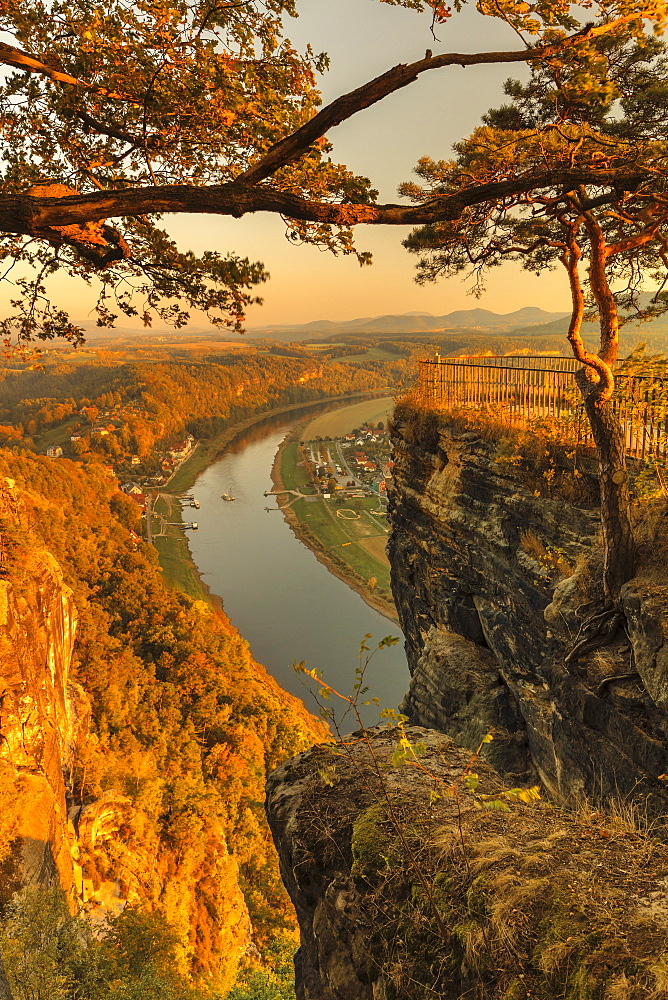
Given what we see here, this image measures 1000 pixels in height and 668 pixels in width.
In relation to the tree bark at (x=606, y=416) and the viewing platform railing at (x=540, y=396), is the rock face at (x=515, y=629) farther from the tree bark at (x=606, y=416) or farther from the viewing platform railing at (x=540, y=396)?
the viewing platform railing at (x=540, y=396)

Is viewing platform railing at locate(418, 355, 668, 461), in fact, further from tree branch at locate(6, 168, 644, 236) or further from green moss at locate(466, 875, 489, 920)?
green moss at locate(466, 875, 489, 920)

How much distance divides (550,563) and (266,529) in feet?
209

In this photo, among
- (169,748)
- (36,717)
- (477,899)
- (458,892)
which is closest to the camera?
(477,899)

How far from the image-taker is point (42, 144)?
16.5 feet

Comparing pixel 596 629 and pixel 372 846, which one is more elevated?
pixel 596 629

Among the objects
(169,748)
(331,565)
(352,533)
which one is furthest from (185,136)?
(352,533)

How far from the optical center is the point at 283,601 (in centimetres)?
5350

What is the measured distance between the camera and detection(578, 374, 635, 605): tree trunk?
6.10 meters

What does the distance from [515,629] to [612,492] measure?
426cm

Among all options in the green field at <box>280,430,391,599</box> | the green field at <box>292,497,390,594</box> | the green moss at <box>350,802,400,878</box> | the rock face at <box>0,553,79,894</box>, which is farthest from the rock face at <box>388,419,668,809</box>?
the green field at <box>292,497,390,594</box>

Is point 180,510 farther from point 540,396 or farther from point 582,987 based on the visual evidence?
point 582,987

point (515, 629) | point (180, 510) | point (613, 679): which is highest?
point (613, 679)

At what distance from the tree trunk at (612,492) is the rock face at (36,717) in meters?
15.1

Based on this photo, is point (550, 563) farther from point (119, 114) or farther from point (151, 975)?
point (151, 975)
